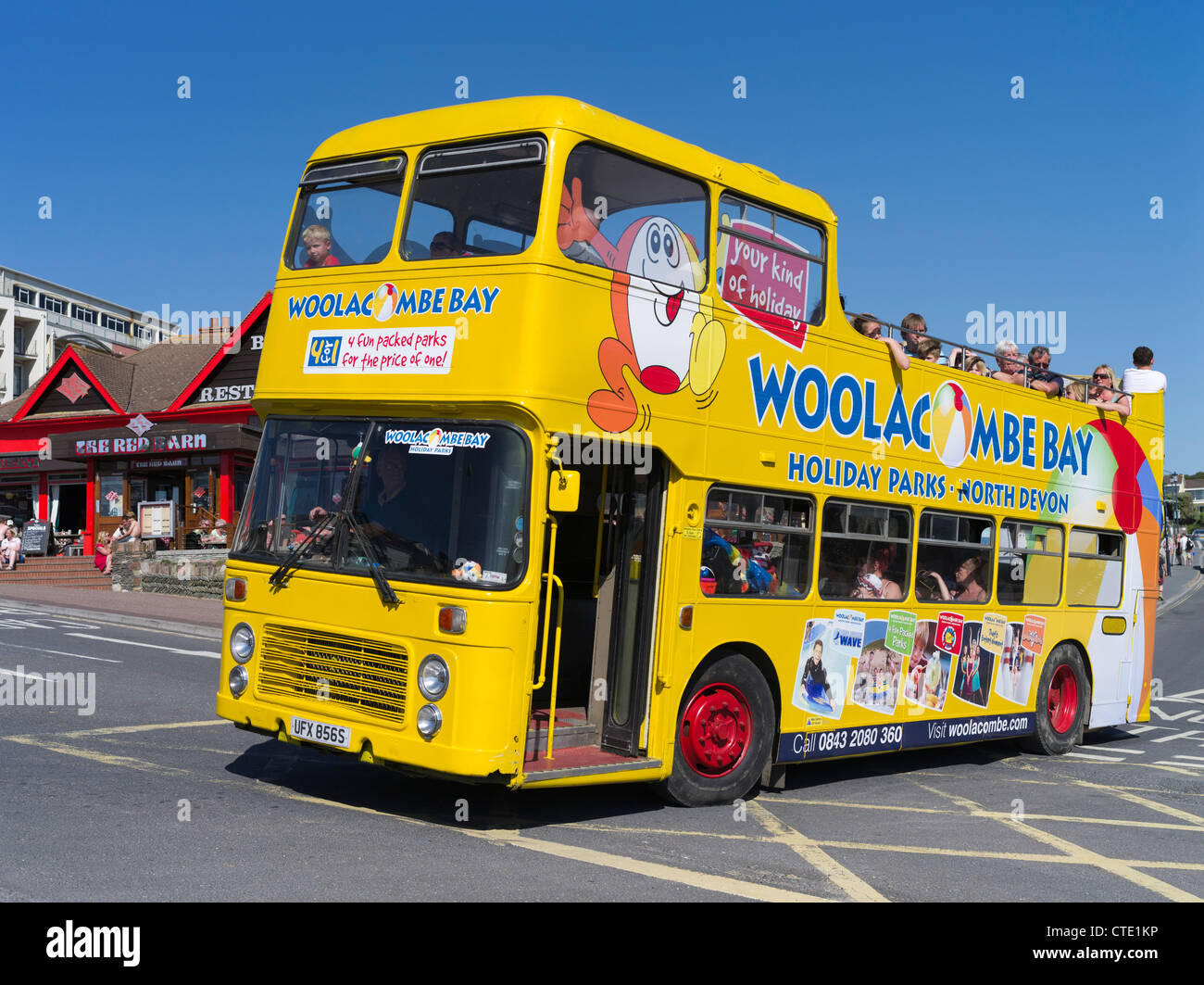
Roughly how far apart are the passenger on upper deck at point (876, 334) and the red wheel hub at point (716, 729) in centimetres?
310

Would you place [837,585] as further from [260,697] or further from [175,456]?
[175,456]

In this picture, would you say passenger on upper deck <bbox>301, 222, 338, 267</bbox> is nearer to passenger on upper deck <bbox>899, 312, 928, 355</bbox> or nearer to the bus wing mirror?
the bus wing mirror

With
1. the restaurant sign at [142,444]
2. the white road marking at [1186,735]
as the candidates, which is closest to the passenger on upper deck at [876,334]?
the white road marking at [1186,735]

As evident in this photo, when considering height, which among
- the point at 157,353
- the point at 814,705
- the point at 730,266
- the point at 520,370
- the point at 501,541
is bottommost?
the point at 814,705

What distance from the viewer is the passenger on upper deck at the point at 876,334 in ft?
31.7

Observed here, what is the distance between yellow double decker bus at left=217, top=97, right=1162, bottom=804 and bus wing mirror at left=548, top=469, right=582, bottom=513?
0.01 metres

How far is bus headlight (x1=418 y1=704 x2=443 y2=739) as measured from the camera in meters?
6.75

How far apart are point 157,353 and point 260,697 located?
132 ft

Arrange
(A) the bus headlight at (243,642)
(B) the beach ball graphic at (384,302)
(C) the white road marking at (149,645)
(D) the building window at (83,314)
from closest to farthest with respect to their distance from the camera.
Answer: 1. (B) the beach ball graphic at (384,302)
2. (A) the bus headlight at (243,642)
3. (C) the white road marking at (149,645)
4. (D) the building window at (83,314)

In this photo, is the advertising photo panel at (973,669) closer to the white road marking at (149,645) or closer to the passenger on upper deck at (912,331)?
the passenger on upper deck at (912,331)

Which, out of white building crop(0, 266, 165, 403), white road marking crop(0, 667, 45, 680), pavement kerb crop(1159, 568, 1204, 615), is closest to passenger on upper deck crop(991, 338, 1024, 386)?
white road marking crop(0, 667, 45, 680)

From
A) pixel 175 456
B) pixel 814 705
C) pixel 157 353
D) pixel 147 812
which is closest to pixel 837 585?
pixel 814 705

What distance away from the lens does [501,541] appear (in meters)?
6.88

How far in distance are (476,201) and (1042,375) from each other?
22.2ft
